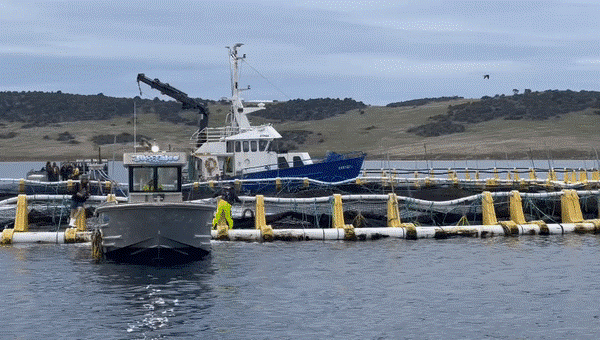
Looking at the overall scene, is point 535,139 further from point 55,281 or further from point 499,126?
point 55,281

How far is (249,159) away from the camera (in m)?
54.9

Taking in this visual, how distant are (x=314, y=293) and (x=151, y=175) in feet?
22.4

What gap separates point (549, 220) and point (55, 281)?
19926mm

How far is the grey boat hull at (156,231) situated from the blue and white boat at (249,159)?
25.2 metres

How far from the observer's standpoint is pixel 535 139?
132 metres

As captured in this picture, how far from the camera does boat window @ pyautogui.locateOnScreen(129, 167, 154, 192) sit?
94.2 ft

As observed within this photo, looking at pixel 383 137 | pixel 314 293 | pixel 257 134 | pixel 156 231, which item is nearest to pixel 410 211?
pixel 156 231

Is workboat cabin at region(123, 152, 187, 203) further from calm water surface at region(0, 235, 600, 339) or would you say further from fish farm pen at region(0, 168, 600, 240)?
fish farm pen at region(0, 168, 600, 240)

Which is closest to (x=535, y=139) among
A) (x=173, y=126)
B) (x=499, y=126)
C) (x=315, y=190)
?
(x=499, y=126)

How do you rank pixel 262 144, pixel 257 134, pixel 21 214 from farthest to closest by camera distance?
pixel 262 144, pixel 257 134, pixel 21 214

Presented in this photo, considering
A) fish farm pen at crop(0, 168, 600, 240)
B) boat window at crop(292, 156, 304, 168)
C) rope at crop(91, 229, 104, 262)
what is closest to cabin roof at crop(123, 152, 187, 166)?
rope at crop(91, 229, 104, 262)

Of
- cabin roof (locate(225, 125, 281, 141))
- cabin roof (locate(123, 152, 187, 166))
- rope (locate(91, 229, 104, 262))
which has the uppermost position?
cabin roof (locate(225, 125, 281, 141))

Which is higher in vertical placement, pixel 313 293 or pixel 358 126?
pixel 358 126

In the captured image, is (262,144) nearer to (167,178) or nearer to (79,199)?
(79,199)
